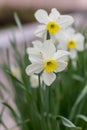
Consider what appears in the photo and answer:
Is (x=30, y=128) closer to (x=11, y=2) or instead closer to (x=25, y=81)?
(x=25, y=81)

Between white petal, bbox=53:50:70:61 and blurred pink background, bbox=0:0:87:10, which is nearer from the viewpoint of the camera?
white petal, bbox=53:50:70:61

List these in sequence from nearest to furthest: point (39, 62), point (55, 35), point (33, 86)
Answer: point (39, 62), point (55, 35), point (33, 86)

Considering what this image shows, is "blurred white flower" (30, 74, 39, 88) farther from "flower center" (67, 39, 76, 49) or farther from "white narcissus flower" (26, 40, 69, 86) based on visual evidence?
"white narcissus flower" (26, 40, 69, 86)

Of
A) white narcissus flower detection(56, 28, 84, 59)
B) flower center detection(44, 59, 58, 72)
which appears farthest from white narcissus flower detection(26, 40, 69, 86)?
white narcissus flower detection(56, 28, 84, 59)

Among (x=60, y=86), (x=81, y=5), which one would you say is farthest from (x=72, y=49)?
(x=81, y=5)

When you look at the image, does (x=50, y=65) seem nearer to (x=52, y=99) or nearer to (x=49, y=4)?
(x=52, y=99)

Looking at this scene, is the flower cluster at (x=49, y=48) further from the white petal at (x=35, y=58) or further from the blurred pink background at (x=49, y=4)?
the blurred pink background at (x=49, y=4)

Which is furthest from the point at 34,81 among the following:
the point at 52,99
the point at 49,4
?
the point at 49,4
